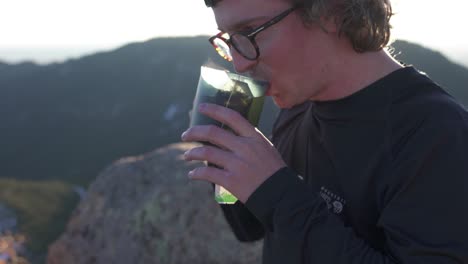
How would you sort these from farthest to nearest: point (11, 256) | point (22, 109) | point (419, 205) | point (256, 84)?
point (22, 109) → point (11, 256) → point (256, 84) → point (419, 205)

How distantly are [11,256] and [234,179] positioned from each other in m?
10.1

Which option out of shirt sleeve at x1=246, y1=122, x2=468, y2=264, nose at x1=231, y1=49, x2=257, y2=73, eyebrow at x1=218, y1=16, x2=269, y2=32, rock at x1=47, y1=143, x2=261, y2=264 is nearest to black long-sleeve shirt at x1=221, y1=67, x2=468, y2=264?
shirt sleeve at x1=246, y1=122, x2=468, y2=264

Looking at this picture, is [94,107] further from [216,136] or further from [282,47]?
[216,136]

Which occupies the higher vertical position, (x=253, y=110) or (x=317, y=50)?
(x=317, y=50)

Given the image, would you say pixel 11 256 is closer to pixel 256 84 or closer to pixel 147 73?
pixel 256 84

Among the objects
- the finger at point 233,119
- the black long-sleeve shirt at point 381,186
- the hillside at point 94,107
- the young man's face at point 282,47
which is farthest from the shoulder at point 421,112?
the hillside at point 94,107

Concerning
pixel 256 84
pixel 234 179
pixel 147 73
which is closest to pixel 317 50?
pixel 256 84

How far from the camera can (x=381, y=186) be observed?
1.84 meters

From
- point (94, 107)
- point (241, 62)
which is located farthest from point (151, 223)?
point (94, 107)

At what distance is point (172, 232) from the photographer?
7.04 metres

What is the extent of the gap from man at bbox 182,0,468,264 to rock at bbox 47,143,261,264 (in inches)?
176

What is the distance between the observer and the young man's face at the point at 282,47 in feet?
7.22

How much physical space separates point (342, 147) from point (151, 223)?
5.55 m

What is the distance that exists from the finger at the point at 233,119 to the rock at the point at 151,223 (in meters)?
4.84
